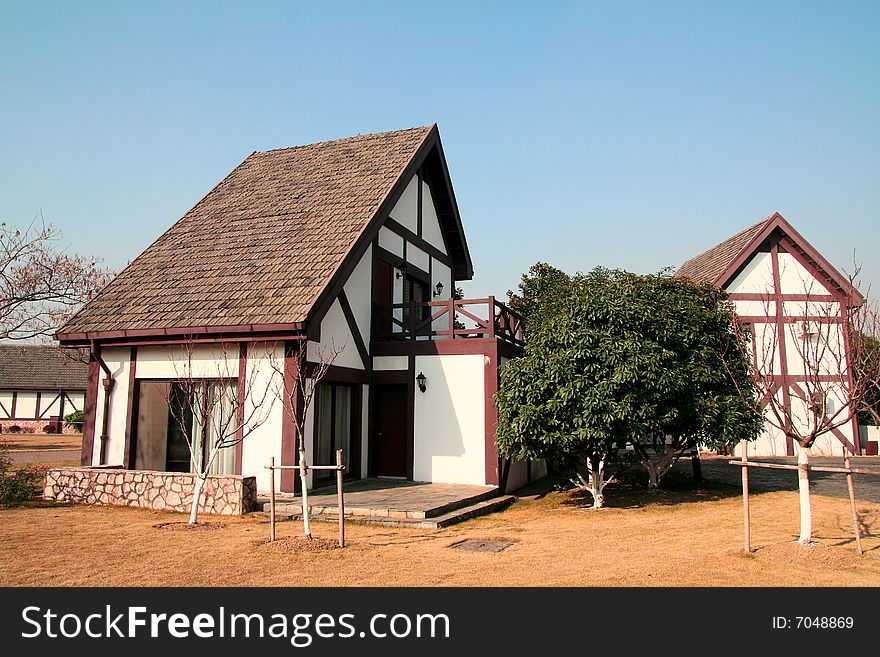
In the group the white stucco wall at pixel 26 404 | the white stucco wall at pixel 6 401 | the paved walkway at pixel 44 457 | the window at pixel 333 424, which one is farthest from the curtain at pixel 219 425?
the white stucco wall at pixel 6 401

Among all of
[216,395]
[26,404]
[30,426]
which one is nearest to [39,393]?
[26,404]

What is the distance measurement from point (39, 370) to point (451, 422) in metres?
40.1

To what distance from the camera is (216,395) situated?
12758 mm

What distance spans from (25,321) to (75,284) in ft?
6.74

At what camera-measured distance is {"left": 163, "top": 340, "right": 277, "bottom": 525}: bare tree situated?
1230 centimetres

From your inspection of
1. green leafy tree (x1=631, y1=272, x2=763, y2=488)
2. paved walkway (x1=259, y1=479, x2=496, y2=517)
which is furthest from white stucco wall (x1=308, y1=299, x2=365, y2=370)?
green leafy tree (x1=631, y1=272, x2=763, y2=488)

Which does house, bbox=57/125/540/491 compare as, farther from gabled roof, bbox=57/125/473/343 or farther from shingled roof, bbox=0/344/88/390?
shingled roof, bbox=0/344/88/390

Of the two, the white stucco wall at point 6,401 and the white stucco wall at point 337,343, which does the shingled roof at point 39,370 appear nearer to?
the white stucco wall at point 6,401

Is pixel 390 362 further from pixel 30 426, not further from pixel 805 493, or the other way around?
pixel 30 426

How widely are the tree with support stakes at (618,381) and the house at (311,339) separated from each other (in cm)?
188

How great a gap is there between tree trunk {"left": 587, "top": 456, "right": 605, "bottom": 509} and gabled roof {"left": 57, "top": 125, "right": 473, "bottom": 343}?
19.8 ft
